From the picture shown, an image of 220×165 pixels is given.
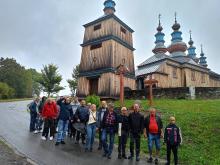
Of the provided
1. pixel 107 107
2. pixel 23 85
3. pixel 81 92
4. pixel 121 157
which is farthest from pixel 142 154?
pixel 23 85

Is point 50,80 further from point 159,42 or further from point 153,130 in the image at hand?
point 153,130

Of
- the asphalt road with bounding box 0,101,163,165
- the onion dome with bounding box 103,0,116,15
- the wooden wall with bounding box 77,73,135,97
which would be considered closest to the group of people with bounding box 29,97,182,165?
the asphalt road with bounding box 0,101,163,165

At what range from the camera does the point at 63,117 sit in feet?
35.8

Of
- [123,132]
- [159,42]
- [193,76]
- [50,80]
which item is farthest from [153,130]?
[159,42]

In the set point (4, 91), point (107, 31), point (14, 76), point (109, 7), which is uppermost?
point (109, 7)

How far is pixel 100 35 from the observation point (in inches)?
1089

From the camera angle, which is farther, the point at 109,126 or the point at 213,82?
the point at 213,82

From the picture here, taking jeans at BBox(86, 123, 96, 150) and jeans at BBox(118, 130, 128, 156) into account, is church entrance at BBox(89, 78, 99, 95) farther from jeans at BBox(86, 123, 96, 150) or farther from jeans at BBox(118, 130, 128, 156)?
jeans at BBox(118, 130, 128, 156)

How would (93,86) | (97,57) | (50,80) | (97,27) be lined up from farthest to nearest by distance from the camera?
(50,80) < (97,27) < (93,86) < (97,57)

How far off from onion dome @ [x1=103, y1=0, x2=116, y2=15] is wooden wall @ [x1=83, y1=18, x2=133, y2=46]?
89.1 inches

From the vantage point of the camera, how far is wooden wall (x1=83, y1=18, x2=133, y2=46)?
27.1 meters

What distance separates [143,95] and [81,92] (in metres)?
6.62

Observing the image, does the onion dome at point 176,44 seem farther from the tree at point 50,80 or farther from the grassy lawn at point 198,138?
the grassy lawn at point 198,138

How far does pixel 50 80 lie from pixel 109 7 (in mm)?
18507
